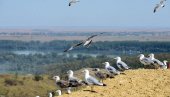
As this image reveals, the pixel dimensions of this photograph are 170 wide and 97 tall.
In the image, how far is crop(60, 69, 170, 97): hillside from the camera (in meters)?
20.8

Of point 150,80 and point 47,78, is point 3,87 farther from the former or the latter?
point 150,80

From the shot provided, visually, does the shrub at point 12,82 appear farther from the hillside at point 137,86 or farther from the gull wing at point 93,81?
the gull wing at point 93,81

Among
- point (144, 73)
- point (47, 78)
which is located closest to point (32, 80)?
point (47, 78)

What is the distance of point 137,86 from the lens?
22078mm

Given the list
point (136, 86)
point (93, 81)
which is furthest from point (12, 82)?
point (93, 81)

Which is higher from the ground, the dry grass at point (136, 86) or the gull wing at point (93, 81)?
the gull wing at point (93, 81)

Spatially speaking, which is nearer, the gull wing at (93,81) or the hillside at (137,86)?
the hillside at (137,86)

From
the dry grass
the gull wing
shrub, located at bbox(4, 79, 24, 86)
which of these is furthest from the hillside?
shrub, located at bbox(4, 79, 24, 86)

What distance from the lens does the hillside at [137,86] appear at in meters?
20.8

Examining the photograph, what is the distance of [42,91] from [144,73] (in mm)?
97360

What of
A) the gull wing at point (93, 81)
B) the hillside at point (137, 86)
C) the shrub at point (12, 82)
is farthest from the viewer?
the shrub at point (12, 82)

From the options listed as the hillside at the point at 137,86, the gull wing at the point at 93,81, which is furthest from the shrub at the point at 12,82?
the gull wing at the point at 93,81

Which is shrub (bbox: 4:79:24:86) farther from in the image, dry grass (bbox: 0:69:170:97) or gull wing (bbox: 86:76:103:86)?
gull wing (bbox: 86:76:103:86)

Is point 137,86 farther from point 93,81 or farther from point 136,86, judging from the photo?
point 93,81
